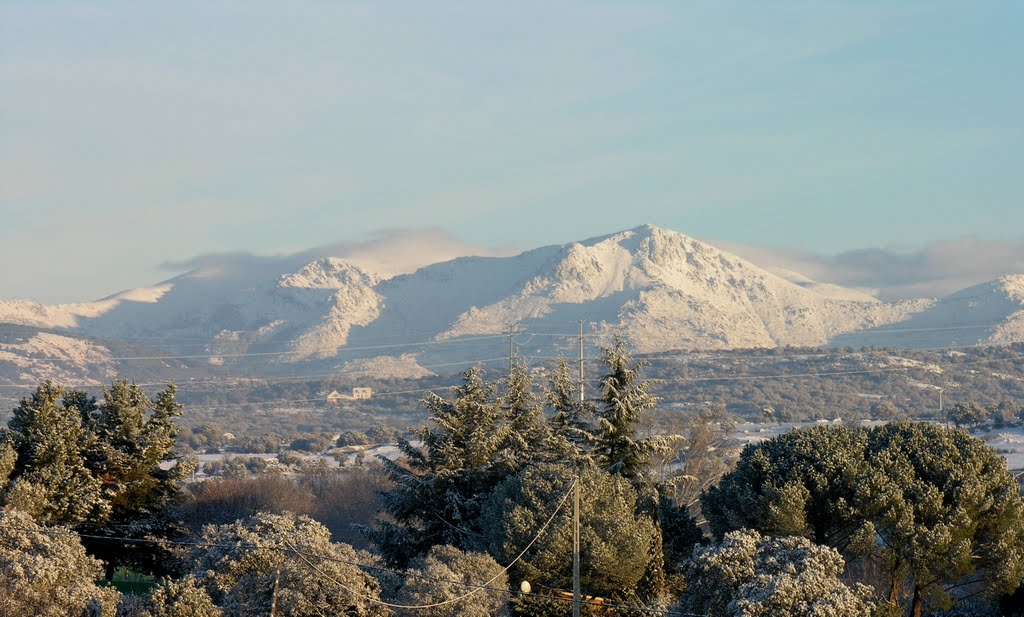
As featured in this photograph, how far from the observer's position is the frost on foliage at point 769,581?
41.1 meters

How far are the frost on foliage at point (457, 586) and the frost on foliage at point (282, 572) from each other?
1461 mm

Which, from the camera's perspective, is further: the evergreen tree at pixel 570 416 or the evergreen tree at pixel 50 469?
the evergreen tree at pixel 570 416

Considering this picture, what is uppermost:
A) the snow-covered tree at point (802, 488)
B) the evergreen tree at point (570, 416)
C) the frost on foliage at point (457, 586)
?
the evergreen tree at point (570, 416)

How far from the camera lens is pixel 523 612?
156 feet

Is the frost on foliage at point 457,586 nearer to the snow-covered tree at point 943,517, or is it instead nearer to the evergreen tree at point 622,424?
the evergreen tree at point 622,424

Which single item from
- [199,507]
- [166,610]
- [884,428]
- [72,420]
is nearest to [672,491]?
[884,428]

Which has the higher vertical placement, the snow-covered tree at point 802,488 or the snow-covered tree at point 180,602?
the snow-covered tree at point 802,488

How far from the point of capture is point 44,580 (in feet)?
147

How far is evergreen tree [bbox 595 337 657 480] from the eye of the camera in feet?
188

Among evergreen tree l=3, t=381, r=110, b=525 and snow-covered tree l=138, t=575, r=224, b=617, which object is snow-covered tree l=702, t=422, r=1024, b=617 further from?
evergreen tree l=3, t=381, r=110, b=525

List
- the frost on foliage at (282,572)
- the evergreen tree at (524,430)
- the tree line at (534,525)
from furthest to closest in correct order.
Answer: the evergreen tree at (524,430)
the tree line at (534,525)
the frost on foliage at (282,572)

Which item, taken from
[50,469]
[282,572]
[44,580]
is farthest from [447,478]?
[44,580]

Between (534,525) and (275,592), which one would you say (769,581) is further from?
(275,592)

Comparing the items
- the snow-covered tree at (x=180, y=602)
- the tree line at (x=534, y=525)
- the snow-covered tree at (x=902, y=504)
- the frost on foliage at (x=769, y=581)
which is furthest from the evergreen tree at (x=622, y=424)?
the snow-covered tree at (x=180, y=602)
